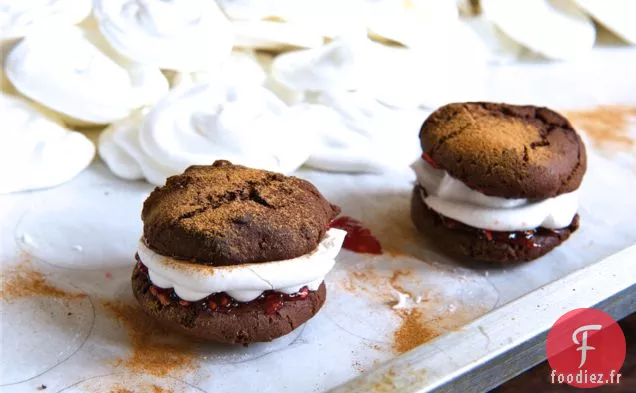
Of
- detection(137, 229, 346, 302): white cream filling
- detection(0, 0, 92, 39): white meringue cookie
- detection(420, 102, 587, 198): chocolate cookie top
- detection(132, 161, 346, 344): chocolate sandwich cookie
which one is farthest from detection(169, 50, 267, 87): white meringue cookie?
detection(137, 229, 346, 302): white cream filling

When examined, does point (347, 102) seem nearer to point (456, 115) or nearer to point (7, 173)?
point (456, 115)

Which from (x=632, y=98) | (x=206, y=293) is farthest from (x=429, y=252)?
(x=632, y=98)

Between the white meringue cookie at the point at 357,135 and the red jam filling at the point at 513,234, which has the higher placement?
the red jam filling at the point at 513,234

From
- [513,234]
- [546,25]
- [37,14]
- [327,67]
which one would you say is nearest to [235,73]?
[327,67]

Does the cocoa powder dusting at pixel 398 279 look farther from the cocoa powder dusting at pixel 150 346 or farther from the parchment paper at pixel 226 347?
the cocoa powder dusting at pixel 150 346

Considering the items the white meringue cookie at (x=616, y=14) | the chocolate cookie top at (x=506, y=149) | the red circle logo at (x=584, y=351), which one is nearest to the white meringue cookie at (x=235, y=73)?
the chocolate cookie top at (x=506, y=149)

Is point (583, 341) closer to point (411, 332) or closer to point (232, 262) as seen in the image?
point (411, 332)

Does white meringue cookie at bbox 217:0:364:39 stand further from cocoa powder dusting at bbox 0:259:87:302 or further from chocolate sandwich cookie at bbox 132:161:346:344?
cocoa powder dusting at bbox 0:259:87:302
